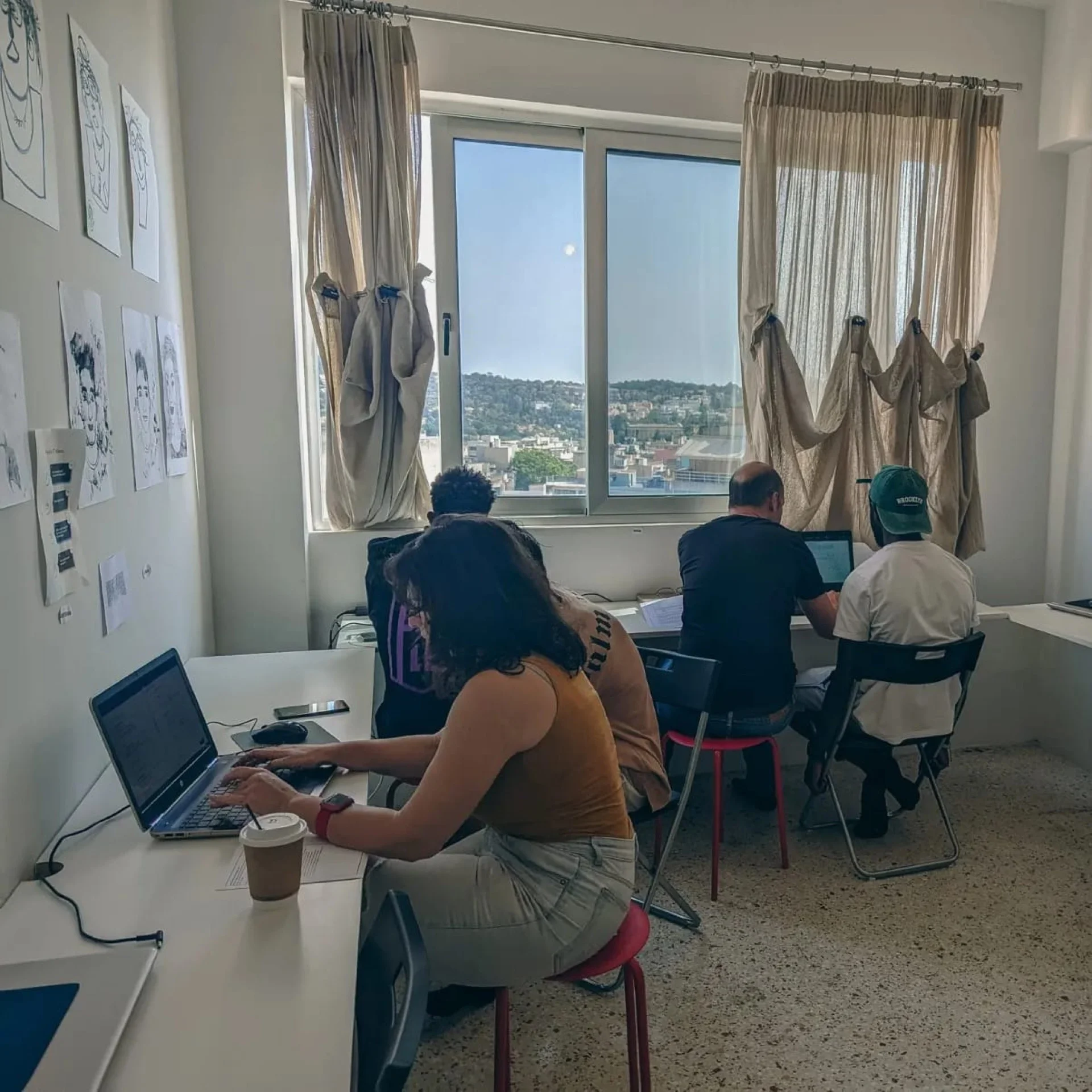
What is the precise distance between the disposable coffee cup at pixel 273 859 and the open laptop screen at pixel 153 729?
0.90 feet

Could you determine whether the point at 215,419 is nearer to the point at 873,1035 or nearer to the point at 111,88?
the point at 111,88

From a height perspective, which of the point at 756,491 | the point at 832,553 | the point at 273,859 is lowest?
the point at 273,859

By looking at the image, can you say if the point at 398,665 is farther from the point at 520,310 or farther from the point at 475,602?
the point at 520,310

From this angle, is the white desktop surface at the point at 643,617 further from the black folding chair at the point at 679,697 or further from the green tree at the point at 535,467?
the green tree at the point at 535,467

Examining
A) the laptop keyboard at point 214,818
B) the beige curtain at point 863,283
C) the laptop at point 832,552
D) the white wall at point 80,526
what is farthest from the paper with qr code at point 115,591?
the laptop at point 832,552

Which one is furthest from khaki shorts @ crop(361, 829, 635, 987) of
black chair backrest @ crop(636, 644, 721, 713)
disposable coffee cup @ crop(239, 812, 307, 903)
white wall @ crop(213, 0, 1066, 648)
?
white wall @ crop(213, 0, 1066, 648)

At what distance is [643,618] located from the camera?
9.33 ft

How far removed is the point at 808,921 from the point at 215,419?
2.39m

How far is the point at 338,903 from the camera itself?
1152 mm

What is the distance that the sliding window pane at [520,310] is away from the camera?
3084 millimetres

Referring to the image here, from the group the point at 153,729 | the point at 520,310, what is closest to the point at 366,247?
the point at 520,310

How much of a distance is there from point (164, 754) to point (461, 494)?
47.2 inches

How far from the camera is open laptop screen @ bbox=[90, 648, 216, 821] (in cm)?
128

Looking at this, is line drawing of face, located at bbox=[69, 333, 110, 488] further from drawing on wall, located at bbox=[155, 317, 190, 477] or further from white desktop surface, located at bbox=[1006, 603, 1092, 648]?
white desktop surface, located at bbox=[1006, 603, 1092, 648]
